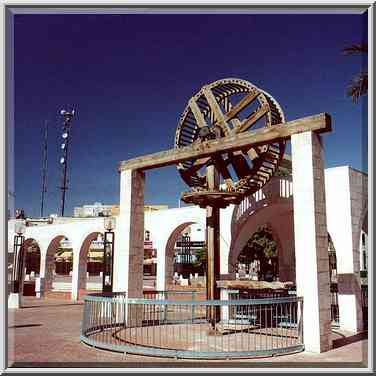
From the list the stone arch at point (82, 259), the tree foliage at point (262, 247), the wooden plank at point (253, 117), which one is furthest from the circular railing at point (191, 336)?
the tree foliage at point (262, 247)

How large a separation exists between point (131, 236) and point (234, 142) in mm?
3879

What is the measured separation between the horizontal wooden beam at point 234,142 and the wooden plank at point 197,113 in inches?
43.6

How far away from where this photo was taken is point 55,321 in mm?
12688

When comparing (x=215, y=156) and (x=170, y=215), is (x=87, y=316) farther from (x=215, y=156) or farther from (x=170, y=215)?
(x=170, y=215)

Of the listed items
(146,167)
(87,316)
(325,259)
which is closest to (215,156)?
(146,167)

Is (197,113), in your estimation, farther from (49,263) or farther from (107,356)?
Answer: (49,263)

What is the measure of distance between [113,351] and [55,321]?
527 cm

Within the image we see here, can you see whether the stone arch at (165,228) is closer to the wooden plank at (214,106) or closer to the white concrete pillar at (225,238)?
the white concrete pillar at (225,238)

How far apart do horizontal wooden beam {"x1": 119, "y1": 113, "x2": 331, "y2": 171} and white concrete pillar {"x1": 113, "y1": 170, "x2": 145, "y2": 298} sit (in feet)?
1.43

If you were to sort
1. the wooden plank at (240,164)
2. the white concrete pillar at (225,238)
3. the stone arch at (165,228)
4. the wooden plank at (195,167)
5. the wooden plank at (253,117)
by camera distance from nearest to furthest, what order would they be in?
the wooden plank at (253,117), the wooden plank at (240,164), the wooden plank at (195,167), the white concrete pillar at (225,238), the stone arch at (165,228)

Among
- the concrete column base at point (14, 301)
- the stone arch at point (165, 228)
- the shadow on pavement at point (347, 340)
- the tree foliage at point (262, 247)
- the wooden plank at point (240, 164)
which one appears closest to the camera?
the shadow on pavement at point (347, 340)

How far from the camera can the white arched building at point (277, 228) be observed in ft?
36.9

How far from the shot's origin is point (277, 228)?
51.4 ft

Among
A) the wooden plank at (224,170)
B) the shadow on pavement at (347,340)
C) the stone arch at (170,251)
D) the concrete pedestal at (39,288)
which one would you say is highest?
the wooden plank at (224,170)
